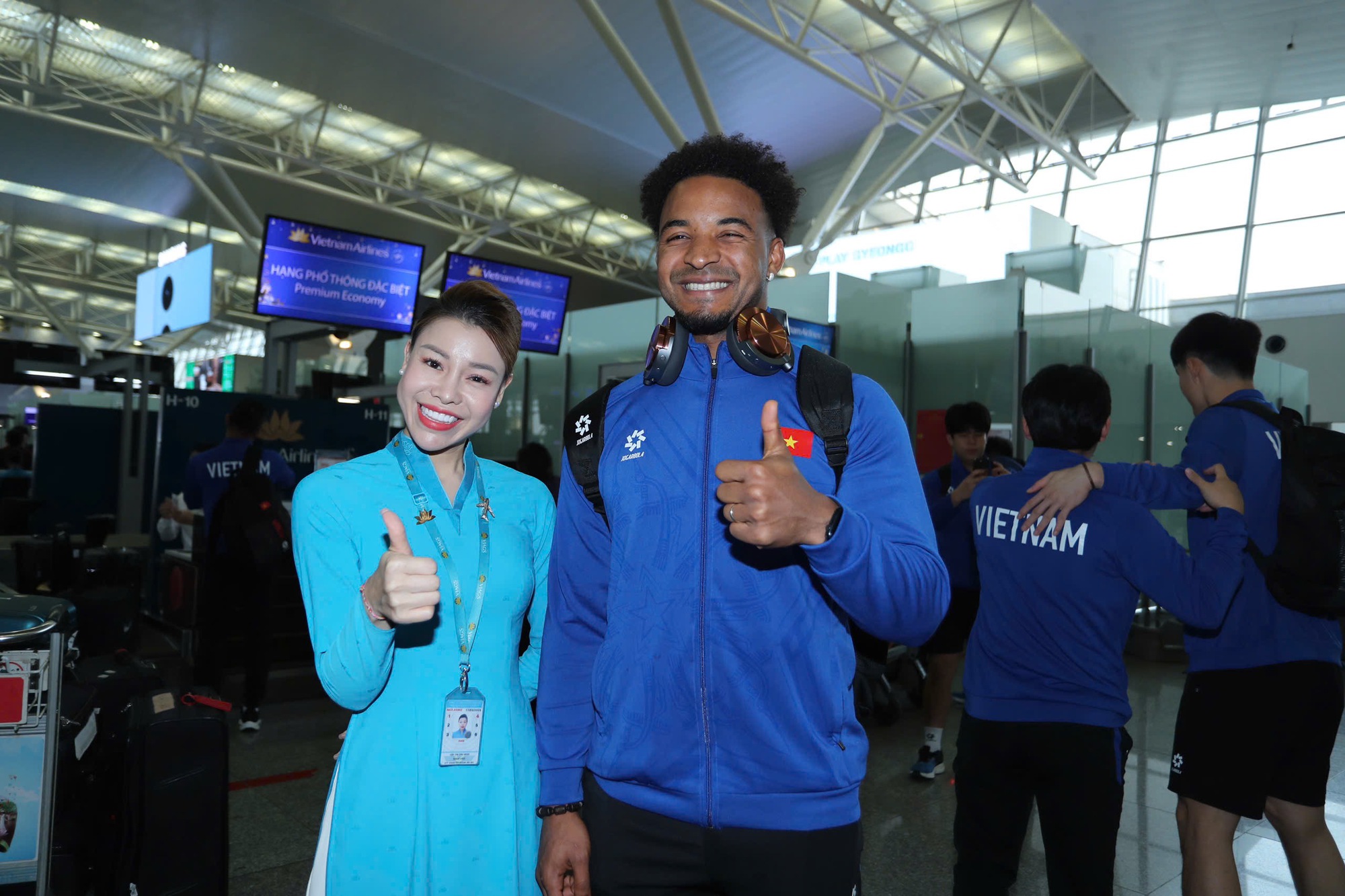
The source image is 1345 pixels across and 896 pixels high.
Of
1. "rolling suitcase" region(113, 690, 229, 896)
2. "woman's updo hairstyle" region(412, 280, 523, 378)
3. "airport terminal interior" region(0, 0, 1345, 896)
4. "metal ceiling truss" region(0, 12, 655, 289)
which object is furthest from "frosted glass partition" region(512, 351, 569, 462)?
"woman's updo hairstyle" region(412, 280, 523, 378)

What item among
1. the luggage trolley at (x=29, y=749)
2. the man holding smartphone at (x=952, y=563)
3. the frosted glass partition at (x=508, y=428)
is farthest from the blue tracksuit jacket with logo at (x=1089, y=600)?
the frosted glass partition at (x=508, y=428)

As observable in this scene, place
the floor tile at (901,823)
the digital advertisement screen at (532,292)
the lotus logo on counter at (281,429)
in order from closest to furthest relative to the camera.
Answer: the floor tile at (901,823)
the lotus logo on counter at (281,429)
the digital advertisement screen at (532,292)

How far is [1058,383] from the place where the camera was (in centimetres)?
236

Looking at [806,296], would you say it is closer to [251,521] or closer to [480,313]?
[251,521]

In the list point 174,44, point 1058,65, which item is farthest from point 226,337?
point 1058,65

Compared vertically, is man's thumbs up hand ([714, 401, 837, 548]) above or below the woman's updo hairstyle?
below

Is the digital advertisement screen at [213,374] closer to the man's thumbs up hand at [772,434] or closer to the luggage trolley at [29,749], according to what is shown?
the luggage trolley at [29,749]

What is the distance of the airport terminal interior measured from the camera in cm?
283

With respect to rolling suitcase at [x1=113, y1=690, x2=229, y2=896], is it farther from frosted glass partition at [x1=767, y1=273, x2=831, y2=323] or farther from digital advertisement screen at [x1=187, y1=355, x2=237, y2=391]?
digital advertisement screen at [x1=187, y1=355, x2=237, y2=391]

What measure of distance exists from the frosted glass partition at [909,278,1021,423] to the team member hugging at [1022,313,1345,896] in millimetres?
5990

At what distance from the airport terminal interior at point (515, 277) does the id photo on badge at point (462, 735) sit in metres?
0.14

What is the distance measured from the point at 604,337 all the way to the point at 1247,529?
29.6ft

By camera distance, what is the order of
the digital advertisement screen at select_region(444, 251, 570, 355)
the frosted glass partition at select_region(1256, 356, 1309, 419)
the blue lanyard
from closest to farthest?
1. the blue lanyard
2. the digital advertisement screen at select_region(444, 251, 570, 355)
3. the frosted glass partition at select_region(1256, 356, 1309, 419)

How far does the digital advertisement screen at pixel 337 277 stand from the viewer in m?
7.75
